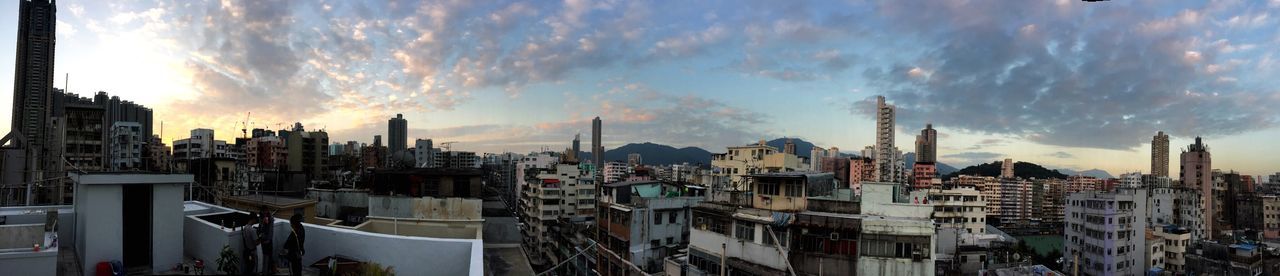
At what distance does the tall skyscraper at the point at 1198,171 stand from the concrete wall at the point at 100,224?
93009 mm

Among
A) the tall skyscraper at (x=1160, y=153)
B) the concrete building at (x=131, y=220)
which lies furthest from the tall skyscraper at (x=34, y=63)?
the tall skyscraper at (x=1160, y=153)

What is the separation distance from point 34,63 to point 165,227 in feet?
345

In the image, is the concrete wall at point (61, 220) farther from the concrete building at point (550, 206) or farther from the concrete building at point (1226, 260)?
the concrete building at point (1226, 260)

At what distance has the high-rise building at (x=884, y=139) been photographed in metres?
99.4

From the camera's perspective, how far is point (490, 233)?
72.2ft

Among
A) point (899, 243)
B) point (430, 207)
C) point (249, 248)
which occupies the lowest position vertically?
point (899, 243)

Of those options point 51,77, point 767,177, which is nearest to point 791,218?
point 767,177

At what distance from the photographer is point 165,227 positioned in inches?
368

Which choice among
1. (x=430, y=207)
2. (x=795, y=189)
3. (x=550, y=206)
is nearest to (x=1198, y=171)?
(x=550, y=206)

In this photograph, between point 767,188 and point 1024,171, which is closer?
point 767,188

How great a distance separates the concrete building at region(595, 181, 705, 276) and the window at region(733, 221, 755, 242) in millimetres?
6638

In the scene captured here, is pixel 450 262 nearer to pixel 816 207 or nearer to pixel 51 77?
pixel 816 207

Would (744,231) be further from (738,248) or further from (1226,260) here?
(1226,260)

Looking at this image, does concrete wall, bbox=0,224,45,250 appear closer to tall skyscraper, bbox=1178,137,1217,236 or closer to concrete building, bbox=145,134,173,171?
concrete building, bbox=145,134,173,171
